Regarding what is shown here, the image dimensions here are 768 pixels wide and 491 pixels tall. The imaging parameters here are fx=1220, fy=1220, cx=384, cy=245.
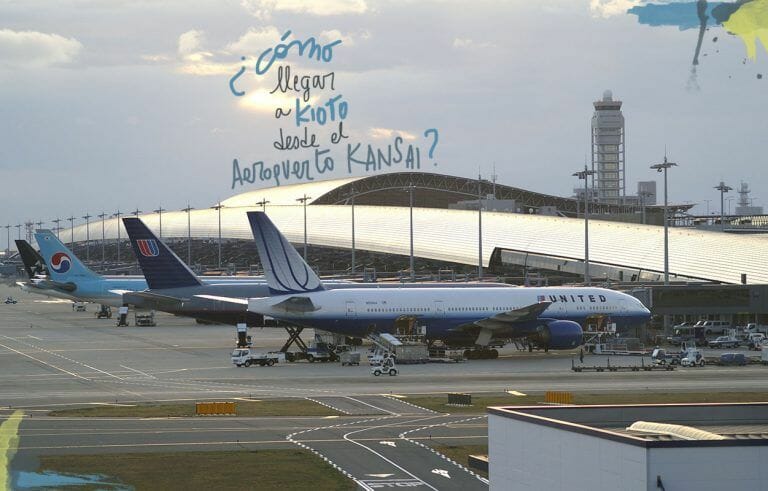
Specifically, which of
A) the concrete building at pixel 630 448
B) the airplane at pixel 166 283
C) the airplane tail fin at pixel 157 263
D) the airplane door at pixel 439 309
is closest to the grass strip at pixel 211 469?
the concrete building at pixel 630 448

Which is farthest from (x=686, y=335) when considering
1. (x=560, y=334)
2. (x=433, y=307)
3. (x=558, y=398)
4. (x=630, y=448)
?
(x=630, y=448)

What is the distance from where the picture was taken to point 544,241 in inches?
5295

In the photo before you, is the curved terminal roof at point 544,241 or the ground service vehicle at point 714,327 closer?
the ground service vehicle at point 714,327

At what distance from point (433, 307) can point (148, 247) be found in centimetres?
2733

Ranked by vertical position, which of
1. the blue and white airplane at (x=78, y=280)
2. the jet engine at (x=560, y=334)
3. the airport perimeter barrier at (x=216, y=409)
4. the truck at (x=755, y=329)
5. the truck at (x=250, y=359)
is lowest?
the airport perimeter barrier at (x=216, y=409)

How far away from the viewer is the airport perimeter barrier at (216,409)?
Result: 168 ft

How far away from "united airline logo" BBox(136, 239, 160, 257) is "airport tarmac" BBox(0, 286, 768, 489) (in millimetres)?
6855

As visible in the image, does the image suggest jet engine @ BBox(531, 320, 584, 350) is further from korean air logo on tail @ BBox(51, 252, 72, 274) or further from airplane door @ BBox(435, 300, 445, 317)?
korean air logo on tail @ BBox(51, 252, 72, 274)

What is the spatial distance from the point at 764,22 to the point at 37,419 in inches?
1355

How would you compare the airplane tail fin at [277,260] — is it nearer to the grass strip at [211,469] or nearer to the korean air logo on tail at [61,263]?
the grass strip at [211,469]

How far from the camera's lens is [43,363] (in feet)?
249

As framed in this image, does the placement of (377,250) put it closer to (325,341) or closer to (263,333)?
(263,333)

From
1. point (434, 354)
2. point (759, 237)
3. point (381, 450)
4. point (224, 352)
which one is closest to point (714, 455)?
point (381, 450)

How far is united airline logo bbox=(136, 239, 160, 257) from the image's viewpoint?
94.1 metres
